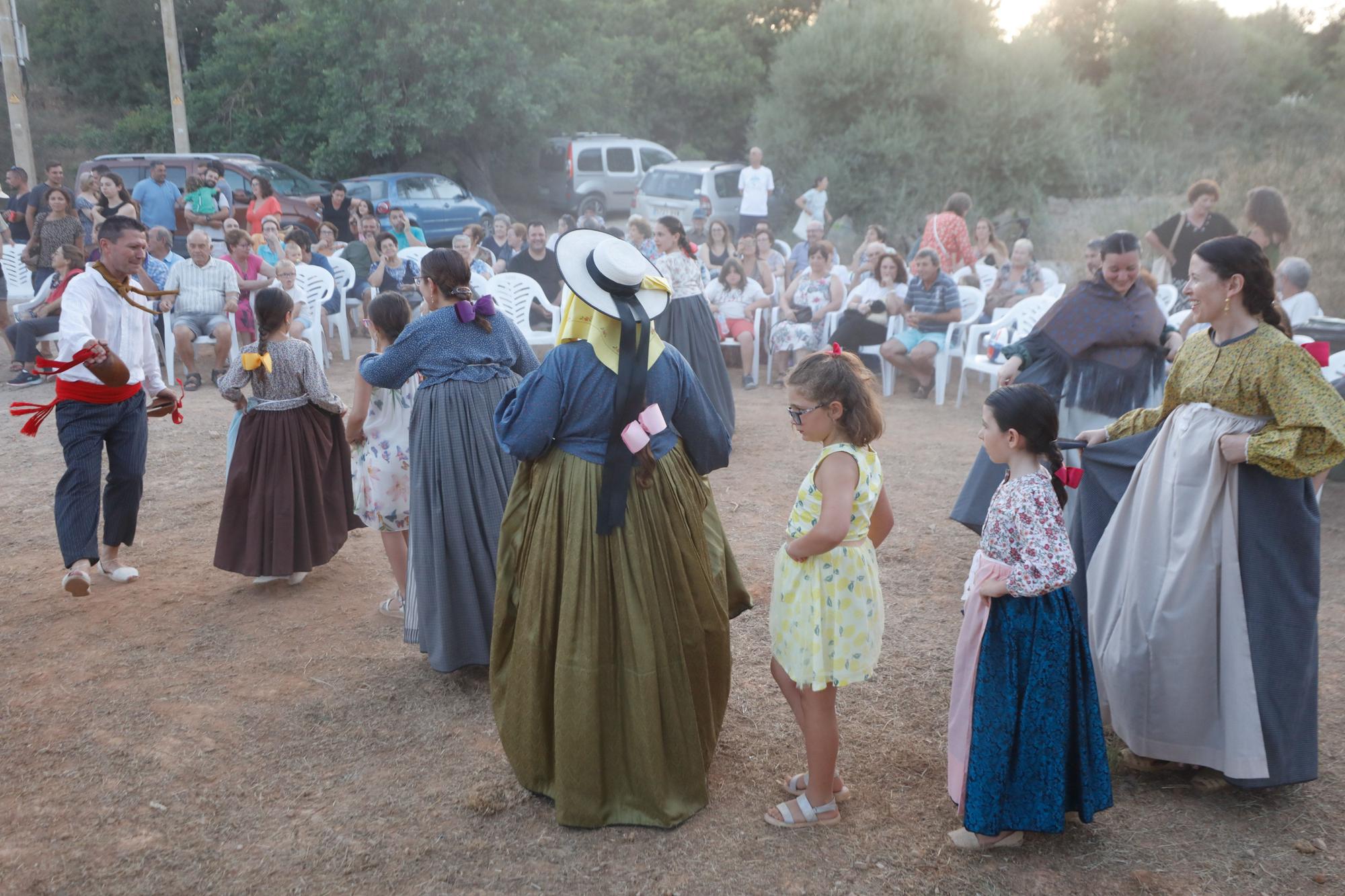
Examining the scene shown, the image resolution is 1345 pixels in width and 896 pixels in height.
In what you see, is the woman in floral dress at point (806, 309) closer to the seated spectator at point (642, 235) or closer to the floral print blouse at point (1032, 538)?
the seated spectator at point (642, 235)

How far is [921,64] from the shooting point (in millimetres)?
19641

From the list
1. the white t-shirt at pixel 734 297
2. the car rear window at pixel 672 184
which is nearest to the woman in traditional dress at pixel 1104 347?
the white t-shirt at pixel 734 297

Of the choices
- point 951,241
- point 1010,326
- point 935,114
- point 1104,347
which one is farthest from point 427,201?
point 1104,347

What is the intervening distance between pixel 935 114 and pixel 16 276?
15179mm

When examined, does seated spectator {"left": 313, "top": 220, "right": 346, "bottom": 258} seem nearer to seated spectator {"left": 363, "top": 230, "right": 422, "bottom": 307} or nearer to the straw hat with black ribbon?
seated spectator {"left": 363, "top": 230, "right": 422, "bottom": 307}

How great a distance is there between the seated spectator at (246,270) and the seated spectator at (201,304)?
12cm

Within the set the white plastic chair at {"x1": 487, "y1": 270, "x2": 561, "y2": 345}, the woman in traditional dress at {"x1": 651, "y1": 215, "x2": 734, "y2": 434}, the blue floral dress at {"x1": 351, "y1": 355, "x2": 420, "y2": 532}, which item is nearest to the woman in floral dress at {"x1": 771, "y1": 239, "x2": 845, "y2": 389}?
the white plastic chair at {"x1": 487, "y1": 270, "x2": 561, "y2": 345}

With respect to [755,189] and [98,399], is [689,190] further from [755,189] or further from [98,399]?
[98,399]

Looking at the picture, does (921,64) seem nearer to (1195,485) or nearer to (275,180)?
(275,180)

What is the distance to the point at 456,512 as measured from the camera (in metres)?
4.16

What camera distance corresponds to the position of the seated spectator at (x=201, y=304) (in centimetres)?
976

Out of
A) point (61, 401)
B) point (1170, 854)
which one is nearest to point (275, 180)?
point (61, 401)

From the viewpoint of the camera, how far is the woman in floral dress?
10.2 meters

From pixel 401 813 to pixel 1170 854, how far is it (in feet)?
7.59
